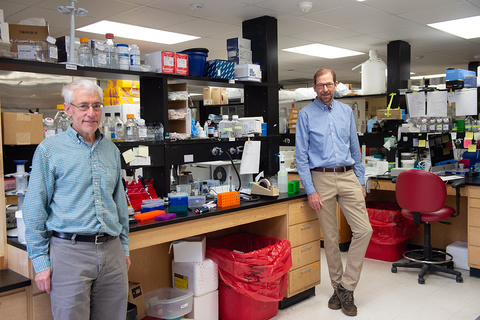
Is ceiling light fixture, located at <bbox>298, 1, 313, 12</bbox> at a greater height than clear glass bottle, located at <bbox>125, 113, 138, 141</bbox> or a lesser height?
greater

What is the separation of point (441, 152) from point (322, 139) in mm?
1946

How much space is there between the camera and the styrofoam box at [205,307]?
9.21 ft

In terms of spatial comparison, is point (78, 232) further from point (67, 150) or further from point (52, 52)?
point (52, 52)

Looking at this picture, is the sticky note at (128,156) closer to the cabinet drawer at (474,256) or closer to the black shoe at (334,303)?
the black shoe at (334,303)

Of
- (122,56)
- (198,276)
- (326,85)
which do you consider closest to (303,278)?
(198,276)

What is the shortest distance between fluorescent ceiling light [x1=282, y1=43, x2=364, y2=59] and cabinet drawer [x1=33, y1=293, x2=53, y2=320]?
5286mm

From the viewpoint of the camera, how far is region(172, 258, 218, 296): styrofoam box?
2814 millimetres

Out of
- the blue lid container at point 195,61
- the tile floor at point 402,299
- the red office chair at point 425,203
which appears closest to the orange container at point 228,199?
the tile floor at point 402,299

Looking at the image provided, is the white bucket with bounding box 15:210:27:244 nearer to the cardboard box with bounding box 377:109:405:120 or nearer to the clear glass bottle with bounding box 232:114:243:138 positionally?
the clear glass bottle with bounding box 232:114:243:138

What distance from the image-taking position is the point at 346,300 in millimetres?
3199

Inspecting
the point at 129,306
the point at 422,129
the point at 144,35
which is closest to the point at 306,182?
the point at 129,306

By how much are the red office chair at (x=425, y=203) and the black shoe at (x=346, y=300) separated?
0.95 metres

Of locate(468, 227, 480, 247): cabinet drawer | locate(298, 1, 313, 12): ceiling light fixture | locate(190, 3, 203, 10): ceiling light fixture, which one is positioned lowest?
locate(468, 227, 480, 247): cabinet drawer

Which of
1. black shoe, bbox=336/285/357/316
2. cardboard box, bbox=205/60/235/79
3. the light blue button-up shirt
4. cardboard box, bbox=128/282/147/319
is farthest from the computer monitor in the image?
cardboard box, bbox=128/282/147/319
